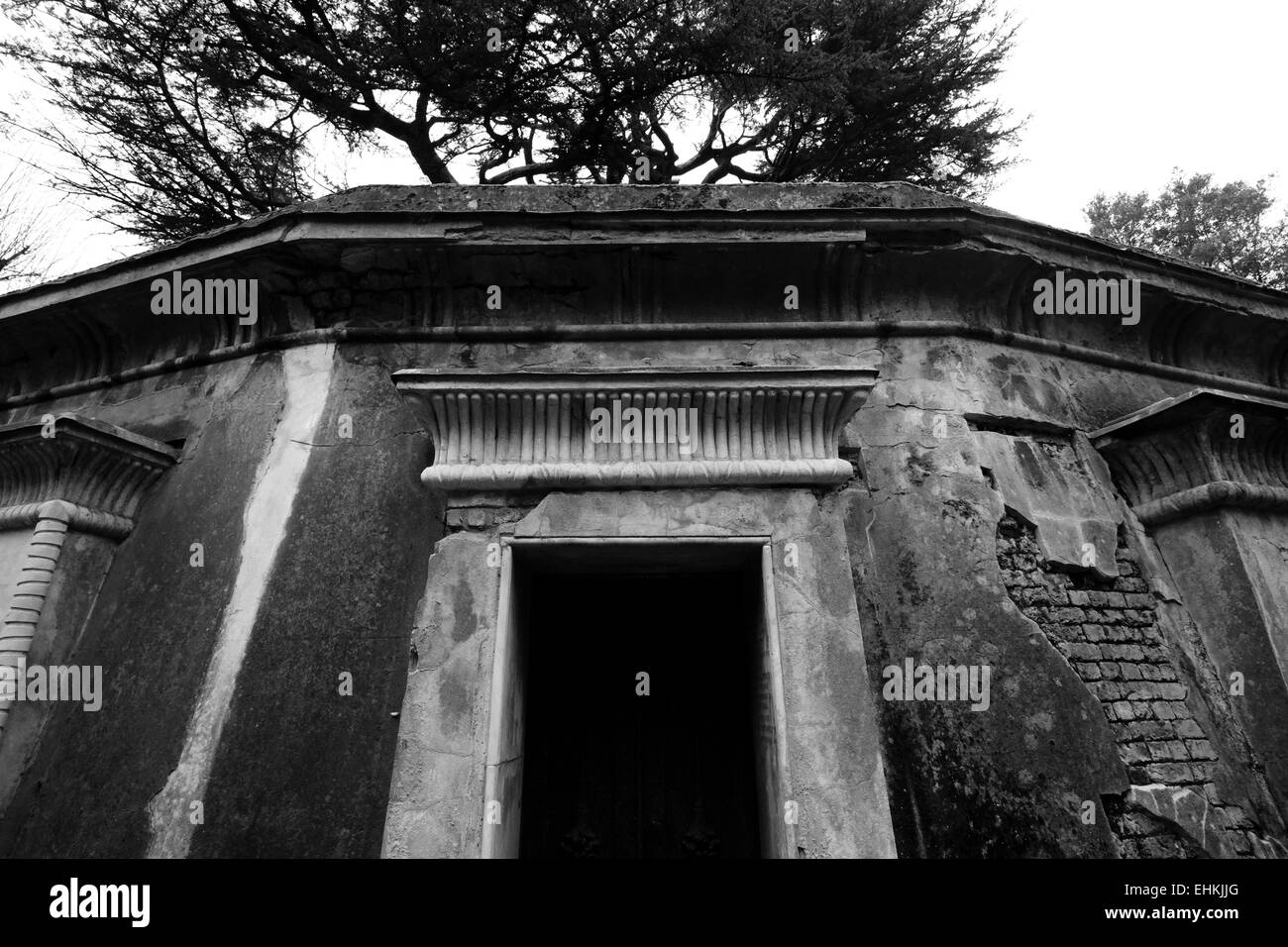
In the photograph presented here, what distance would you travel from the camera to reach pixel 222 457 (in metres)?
3.62

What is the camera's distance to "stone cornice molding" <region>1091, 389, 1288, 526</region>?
3381 mm

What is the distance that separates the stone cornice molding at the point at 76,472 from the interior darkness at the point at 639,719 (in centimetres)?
219

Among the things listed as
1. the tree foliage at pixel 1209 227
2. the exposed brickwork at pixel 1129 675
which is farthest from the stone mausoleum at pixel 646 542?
the tree foliage at pixel 1209 227

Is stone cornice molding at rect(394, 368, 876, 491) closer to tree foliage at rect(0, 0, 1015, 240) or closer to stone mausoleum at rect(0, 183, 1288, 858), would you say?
stone mausoleum at rect(0, 183, 1288, 858)

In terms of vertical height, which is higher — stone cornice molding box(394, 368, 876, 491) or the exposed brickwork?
stone cornice molding box(394, 368, 876, 491)

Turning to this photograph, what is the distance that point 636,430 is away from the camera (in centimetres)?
318

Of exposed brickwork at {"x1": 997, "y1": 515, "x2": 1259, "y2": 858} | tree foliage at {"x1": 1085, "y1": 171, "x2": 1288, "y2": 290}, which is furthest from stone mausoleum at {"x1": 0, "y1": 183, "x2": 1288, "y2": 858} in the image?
tree foliage at {"x1": 1085, "y1": 171, "x2": 1288, "y2": 290}

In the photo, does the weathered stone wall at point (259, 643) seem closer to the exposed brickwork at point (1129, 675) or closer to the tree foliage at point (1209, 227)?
the exposed brickwork at point (1129, 675)

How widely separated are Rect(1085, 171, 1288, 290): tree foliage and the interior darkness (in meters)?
13.4

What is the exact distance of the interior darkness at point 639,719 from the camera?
3701mm

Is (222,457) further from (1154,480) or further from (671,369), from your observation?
(1154,480)

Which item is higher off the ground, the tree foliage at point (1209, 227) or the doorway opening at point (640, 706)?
the tree foliage at point (1209, 227)
